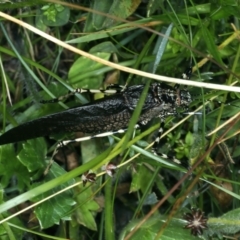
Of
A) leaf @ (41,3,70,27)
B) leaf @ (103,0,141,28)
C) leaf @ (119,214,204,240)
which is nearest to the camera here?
leaf @ (119,214,204,240)

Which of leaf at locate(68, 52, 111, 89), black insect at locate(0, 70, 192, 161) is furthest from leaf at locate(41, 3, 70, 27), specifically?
black insect at locate(0, 70, 192, 161)

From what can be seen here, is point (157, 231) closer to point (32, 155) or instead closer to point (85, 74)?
point (32, 155)

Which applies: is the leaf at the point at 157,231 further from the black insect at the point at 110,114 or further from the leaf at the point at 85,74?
the leaf at the point at 85,74

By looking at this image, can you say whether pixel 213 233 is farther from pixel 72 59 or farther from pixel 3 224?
pixel 72 59

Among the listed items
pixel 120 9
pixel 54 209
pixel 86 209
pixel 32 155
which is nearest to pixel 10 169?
pixel 32 155

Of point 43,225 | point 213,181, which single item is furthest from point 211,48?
point 43,225

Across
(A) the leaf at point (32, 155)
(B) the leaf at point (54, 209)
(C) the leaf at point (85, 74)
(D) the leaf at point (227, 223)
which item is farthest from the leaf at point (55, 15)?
(D) the leaf at point (227, 223)

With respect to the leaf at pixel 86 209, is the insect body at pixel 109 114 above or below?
above

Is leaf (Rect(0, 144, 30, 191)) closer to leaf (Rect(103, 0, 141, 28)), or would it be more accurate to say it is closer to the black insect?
the black insect
